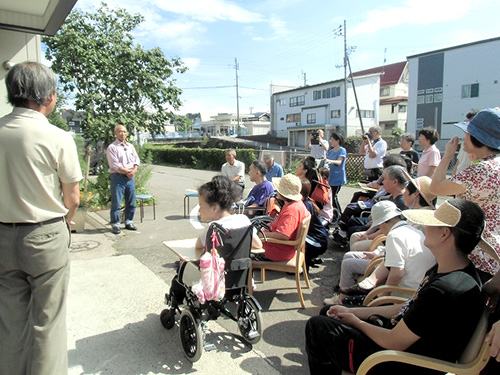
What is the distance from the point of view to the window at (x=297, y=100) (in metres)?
52.9

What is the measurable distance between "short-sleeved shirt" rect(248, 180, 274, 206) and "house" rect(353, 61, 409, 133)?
48378 mm

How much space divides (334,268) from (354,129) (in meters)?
43.9

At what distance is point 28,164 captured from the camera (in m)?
1.96

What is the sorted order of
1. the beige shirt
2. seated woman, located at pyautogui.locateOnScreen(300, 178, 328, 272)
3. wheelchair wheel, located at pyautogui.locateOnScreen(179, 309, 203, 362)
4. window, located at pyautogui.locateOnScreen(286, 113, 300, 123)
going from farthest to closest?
window, located at pyautogui.locateOnScreen(286, 113, 300, 123) → seated woman, located at pyautogui.locateOnScreen(300, 178, 328, 272) → wheelchair wheel, located at pyautogui.locateOnScreen(179, 309, 203, 362) → the beige shirt

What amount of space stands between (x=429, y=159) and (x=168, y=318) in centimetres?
444

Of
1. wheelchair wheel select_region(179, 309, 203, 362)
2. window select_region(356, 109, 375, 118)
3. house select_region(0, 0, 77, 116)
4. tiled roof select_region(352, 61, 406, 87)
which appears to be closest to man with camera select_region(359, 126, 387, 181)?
wheelchair wheel select_region(179, 309, 203, 362)

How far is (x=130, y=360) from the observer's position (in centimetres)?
265

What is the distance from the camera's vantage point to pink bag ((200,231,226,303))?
2393 millimetres

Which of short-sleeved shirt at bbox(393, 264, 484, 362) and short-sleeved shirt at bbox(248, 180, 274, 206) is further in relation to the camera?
short-sleeved shirt at bbox(248, 180, 274, 206)

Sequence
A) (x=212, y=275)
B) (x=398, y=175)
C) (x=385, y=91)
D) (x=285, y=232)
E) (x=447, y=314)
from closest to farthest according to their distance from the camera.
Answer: (x=447, y=314) → (x=212, y=275) → (x=285, y=232) → (x=398, y=175) → (x=385, y=91)

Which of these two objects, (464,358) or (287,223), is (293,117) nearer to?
(287,223)

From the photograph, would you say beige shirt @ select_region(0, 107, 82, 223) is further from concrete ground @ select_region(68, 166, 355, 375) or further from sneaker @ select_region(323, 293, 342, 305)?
sneaker @ select_region(323, 293, 342, 305)

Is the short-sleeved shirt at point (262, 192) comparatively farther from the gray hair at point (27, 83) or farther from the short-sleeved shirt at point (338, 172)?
the gray hair at point (27, 83)

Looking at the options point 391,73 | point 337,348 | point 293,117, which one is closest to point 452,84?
point 391,73
